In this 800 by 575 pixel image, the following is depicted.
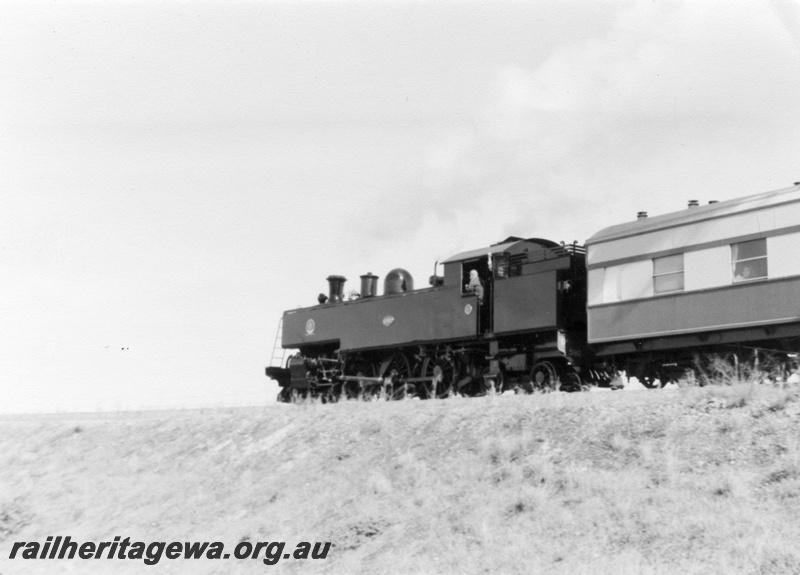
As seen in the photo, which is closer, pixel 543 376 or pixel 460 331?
pixel 543 376

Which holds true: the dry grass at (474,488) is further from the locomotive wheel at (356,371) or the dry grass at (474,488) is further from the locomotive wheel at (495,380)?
the locomotive wheel at (356,371)

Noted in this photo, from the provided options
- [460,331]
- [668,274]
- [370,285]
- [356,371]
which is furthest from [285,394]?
[668,274]

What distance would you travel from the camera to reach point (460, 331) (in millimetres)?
15242

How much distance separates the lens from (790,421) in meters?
7.90

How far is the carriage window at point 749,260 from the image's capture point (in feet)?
36.7

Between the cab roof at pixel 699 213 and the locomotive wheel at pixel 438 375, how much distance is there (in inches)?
149

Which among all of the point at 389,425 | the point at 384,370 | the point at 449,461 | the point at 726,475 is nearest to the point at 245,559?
the point at 449,461

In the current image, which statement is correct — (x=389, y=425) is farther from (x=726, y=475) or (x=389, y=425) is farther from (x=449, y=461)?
(x=726, y=475)

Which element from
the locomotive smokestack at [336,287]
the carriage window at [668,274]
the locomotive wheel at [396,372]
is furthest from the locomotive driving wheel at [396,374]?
the carriage window at [668,274]

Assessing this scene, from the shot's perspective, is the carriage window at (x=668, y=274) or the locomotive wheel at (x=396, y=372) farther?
the locomotive wheel at (x=396, y=372)

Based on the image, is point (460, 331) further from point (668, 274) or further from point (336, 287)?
point (336, 287)

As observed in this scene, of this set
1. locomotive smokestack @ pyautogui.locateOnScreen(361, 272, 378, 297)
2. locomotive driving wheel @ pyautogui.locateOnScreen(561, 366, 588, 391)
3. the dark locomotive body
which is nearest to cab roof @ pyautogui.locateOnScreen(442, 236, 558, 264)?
the dark locomotive body

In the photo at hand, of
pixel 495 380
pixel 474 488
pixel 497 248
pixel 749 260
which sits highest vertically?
pixel 497 248

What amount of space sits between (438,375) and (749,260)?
248 inches
